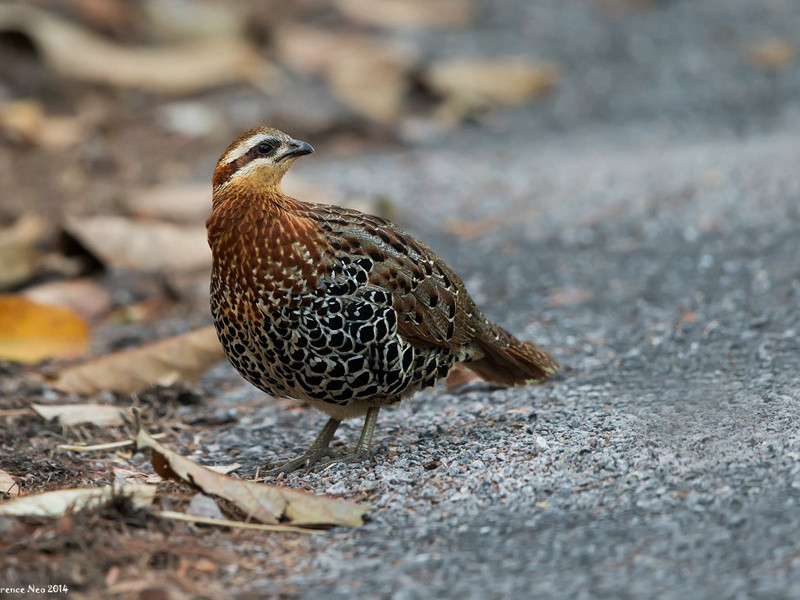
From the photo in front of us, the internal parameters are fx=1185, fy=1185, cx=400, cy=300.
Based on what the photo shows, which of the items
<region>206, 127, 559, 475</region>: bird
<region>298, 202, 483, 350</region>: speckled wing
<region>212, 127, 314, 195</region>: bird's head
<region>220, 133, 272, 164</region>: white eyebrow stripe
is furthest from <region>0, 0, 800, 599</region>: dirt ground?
<region>220, 133, 272, 164</region>: white eyebrow stripe

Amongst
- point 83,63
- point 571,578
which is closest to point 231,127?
point 83,63

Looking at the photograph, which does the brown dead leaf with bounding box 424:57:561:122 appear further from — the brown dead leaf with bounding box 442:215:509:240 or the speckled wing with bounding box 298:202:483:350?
the speckled wing with bounding box 298:202:483:350

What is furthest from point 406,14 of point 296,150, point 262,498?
point 262,498

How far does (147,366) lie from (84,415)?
644mm

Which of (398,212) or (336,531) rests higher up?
(398,212)

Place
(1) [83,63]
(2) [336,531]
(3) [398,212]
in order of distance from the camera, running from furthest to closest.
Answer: (1) [83,63]
(3) [398,212]
(2) [336,531]

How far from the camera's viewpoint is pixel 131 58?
1081cm

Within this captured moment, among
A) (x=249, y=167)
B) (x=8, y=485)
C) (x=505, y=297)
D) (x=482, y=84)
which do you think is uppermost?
(x=482, y=84)

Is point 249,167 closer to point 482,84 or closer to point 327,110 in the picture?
point 327,110

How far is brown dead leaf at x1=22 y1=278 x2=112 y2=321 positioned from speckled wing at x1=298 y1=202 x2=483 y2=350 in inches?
119

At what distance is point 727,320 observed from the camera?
20.0 ft

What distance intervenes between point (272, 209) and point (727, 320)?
103 inches

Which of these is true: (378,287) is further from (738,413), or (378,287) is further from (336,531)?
(738,413)

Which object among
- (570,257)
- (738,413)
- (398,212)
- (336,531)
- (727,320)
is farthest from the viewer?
(398,212)
